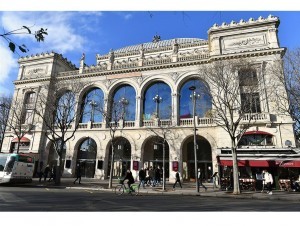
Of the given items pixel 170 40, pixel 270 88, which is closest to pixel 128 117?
pixel 270 88

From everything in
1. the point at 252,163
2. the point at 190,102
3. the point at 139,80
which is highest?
the point at 139,80

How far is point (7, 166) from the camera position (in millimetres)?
18734

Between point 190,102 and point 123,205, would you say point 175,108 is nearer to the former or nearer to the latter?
point 190,102

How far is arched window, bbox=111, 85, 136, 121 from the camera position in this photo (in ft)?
91.2

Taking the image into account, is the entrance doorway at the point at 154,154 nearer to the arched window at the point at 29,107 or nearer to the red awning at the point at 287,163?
the red awning at the point at 287,163

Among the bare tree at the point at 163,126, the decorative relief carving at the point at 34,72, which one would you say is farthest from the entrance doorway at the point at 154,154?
the decorative relief carving at the point at 34,72

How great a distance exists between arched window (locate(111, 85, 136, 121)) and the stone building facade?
0.13 metres

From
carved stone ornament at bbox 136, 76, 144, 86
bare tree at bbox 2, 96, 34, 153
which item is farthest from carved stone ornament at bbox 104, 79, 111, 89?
bare tree at bbox 2, 96, 34, 153

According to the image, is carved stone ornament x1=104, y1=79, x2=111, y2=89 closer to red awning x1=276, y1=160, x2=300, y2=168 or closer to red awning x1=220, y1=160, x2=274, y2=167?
red awning x1=220, y1=160, x2=274, y2=167

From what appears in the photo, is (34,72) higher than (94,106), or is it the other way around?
(34,72)

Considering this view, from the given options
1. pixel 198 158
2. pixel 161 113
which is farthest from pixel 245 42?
pixel 198 158

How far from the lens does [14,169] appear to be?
18812 mm

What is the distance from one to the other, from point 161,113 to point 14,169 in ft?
51.7

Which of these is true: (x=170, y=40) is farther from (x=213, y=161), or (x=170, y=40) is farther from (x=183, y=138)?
(x=213, y=161)
